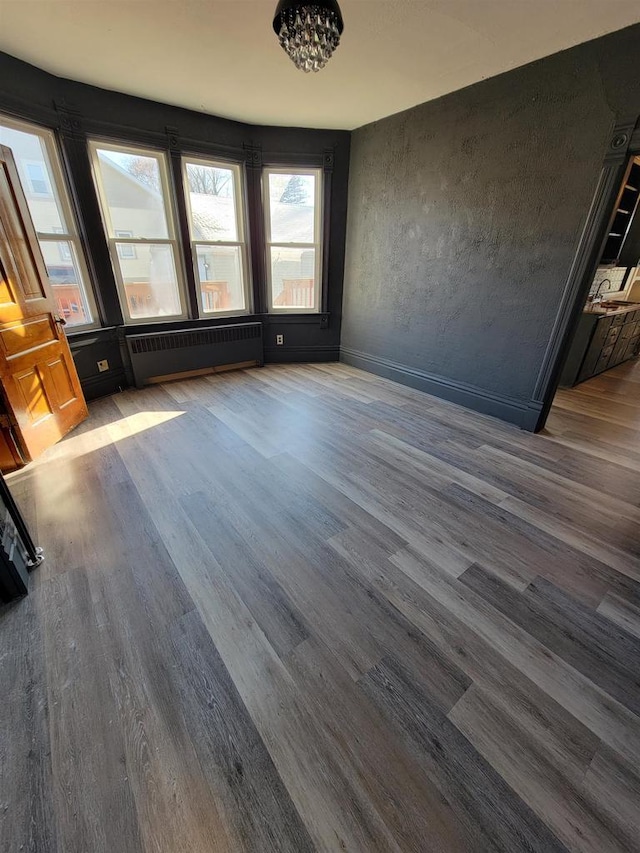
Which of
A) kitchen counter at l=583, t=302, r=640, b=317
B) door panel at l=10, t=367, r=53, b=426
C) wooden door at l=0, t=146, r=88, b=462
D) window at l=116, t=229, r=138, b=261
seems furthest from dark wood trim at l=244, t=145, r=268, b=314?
kitchen counter at l=583, t=302, r=640, b=317

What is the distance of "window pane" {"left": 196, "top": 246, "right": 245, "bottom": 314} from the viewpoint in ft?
13.7

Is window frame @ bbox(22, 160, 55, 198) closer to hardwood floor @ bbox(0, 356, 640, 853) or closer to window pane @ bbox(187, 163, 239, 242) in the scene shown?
window pane @ bbox(187, 163, 239, 242)

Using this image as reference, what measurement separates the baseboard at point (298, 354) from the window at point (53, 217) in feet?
6.86

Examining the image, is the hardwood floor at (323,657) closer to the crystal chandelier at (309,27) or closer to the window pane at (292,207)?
the crystal chandelier at (309,27)

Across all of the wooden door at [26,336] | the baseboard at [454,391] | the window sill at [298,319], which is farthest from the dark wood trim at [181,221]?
the baseboard at [454,391]

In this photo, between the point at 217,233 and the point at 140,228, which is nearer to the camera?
the point at 140,228

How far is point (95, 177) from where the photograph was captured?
3.32 metres

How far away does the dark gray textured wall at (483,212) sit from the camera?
8.07 feet

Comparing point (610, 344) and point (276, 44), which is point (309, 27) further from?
point (610, 344)

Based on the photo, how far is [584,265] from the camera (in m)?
2.62

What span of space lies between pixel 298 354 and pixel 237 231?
166 cm

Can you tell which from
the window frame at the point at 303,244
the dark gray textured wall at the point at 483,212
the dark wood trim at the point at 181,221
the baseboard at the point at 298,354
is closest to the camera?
the dark gray textured wall at the point at 483,212

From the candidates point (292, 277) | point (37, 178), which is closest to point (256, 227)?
point (292, 277)

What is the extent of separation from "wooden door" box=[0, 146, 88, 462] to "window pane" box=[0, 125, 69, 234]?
1.76 feet
